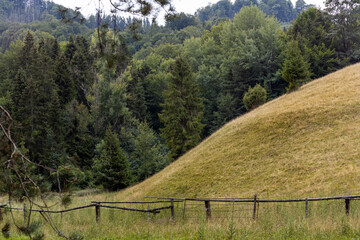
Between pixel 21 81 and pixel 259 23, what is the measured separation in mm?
45594

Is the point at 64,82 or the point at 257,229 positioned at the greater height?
the point at 64,82

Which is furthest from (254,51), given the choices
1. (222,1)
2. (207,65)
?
(222,1)

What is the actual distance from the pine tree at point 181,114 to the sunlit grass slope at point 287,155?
11430mm

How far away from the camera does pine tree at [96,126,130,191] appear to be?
34938 mm

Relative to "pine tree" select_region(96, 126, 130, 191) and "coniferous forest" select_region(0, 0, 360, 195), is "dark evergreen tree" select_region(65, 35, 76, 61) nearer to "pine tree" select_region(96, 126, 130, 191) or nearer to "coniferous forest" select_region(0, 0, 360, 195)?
"coniferous forest" select_region(0, 0, 360, 195)

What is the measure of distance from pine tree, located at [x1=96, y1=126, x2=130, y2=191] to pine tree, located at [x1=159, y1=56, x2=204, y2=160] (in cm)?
735

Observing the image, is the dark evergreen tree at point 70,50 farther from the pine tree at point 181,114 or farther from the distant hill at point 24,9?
the distant hill at point 24,9

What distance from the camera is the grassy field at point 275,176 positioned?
832 centimetres

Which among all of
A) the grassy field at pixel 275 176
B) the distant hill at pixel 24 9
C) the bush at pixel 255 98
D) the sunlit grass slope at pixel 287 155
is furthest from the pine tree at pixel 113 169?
the distant hill at pixel 24 9

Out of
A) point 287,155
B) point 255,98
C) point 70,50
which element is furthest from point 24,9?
point 287,155

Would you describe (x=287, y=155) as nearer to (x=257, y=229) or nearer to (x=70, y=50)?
(x=257, y=229)

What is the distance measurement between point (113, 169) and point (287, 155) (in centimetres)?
2085

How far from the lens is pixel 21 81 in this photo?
141 ft

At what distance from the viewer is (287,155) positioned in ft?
66.4
